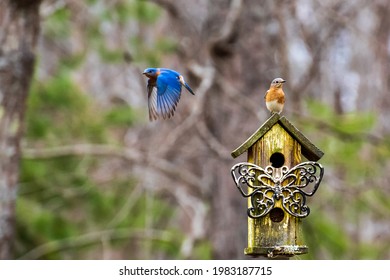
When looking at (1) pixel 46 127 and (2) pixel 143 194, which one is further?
(2) pixel 143 194

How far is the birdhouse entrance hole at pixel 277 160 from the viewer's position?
267 centimetres

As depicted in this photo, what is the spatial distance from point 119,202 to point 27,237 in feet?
3.53

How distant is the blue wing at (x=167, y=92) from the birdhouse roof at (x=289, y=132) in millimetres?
389

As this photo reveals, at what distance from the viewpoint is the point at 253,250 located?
2533 millimetres

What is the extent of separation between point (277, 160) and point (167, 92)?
0.75 m

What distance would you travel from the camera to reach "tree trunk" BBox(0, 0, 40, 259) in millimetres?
4293

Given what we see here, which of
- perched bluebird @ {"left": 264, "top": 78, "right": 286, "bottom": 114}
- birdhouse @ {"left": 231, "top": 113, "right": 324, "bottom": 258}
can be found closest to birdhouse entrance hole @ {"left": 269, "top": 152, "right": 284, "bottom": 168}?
birdhouse @ {"left": 231, "top": 113, "right": 324, "bottom": 258}

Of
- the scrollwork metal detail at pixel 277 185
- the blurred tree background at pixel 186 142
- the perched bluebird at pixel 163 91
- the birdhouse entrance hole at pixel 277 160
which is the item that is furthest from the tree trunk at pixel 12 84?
the perched bluebird at pixel 163 91

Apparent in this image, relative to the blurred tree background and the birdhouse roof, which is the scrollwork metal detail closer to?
the birdhouse roof

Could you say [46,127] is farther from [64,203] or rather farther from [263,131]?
[263,131]

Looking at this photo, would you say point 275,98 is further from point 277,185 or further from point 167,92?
point 167,92

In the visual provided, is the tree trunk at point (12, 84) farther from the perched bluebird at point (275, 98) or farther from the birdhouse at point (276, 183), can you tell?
the perched bluebird at point (275, 98)
